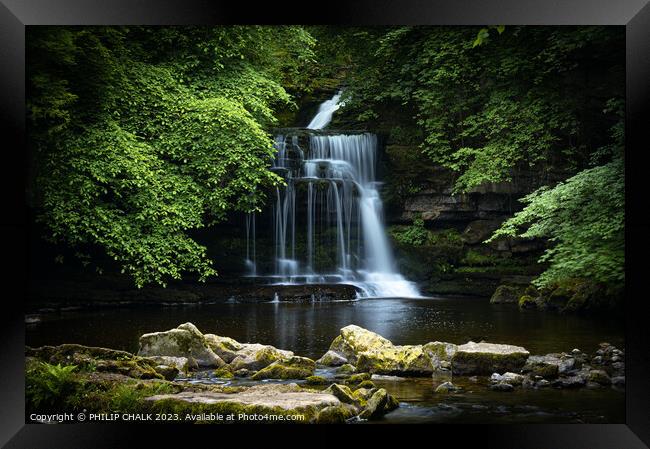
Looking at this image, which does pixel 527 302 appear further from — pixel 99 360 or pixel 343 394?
pixel 99 360

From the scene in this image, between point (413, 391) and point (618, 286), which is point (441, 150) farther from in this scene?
point (413, 391)

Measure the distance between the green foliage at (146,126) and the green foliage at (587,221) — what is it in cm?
A: 420

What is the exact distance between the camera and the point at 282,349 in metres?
6.90

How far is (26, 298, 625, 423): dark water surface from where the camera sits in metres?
4.98

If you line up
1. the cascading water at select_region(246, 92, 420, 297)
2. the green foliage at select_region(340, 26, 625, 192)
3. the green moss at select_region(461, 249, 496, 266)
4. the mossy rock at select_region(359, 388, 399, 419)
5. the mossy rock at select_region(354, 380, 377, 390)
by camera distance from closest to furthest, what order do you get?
the mossy rock at select_region(359, 388, 399, 419) → the mossy rock at select_region(354, 380, 377, 390) → the green foliage at select_region(340, 26, 625, 192) → the green moss at select_region(461, 249, 496, 266) → the cascading water at select_region(246, 92, 420, 297)

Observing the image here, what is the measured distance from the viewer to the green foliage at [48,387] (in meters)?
4.85

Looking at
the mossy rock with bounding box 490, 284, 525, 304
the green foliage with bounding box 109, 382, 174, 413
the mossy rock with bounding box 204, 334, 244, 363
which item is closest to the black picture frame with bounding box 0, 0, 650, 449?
the green foliage with bounding box 109, 382, 174, 413

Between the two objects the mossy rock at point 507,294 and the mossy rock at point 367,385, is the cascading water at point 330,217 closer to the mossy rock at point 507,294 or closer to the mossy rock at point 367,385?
the mossy rock at point 507,294

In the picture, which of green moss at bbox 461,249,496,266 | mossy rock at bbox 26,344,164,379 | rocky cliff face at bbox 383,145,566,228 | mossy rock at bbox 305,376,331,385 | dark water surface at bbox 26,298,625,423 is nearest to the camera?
dark water surface at bbox 26,298,625,423

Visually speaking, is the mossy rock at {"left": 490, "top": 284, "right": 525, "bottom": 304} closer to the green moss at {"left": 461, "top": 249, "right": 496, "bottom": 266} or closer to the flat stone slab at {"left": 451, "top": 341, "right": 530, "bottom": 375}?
the green moss at {"left": 461, "top": 249, "right": 496, "bottom": 266}

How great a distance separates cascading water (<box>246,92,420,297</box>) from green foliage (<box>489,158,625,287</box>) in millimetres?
4842

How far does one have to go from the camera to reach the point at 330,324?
841cm

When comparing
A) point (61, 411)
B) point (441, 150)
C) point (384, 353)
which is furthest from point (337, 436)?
point (441, 150)

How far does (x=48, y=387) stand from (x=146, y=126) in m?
4.13
